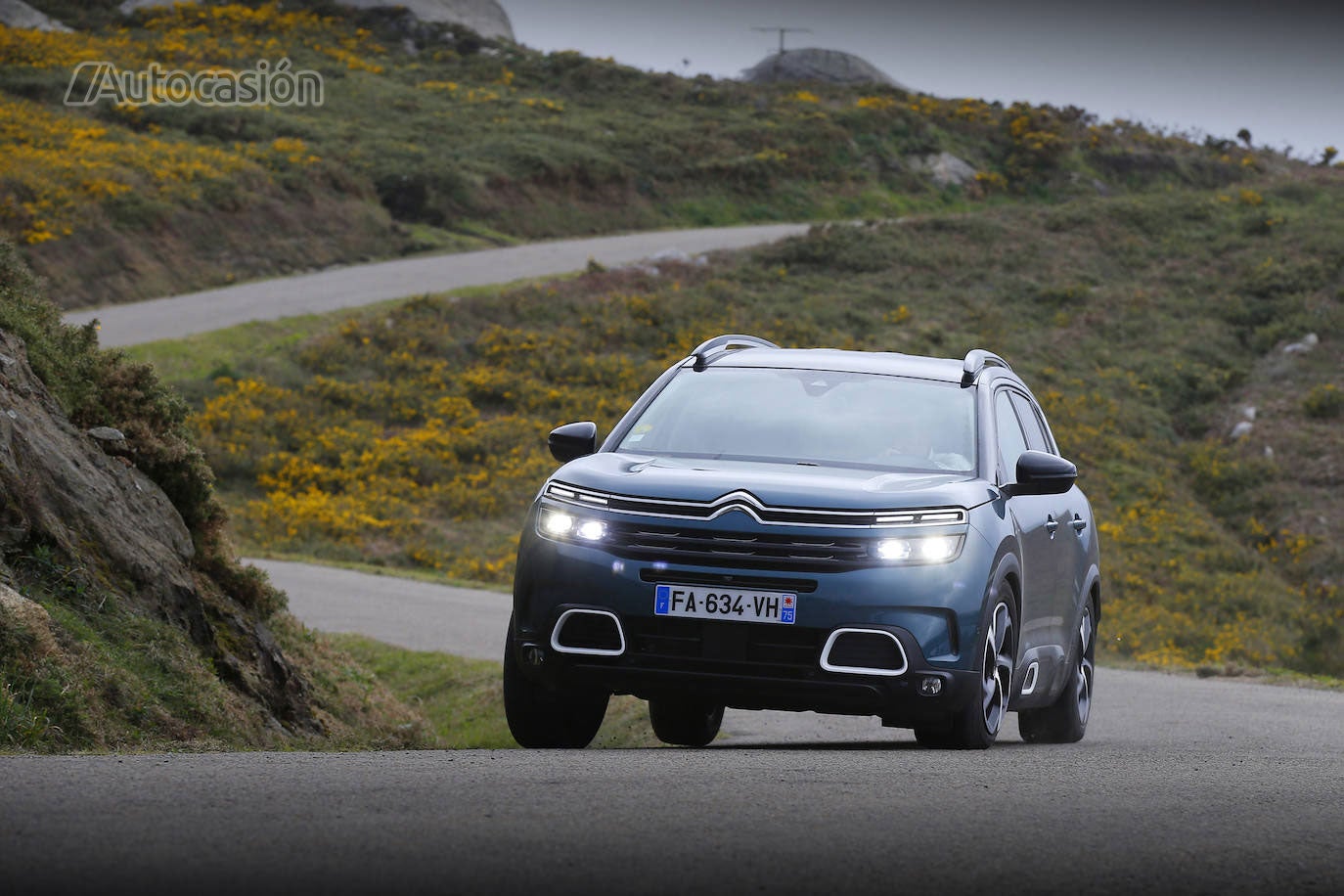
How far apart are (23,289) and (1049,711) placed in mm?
7256

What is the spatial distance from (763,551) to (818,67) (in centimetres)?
9382

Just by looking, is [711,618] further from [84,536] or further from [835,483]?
[84,536]

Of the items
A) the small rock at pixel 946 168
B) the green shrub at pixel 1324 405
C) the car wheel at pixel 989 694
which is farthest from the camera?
the small rock at pixel 946 168

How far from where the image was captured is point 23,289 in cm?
1139

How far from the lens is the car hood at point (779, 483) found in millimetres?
7195

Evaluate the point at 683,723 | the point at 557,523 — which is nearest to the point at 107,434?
the point at 683,723

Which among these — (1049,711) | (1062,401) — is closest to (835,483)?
(1049,711)

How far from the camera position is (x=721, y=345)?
30.2 ft

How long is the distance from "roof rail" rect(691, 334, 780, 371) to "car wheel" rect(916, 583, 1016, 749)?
1998 mm

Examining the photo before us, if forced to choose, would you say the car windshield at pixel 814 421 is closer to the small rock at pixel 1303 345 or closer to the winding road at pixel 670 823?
the winding road at pixel 670 823

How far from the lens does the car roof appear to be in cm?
876

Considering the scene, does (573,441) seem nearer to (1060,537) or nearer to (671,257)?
(1060,537)

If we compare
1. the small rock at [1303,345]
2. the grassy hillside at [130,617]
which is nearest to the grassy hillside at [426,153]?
the small rock at [1303,345]

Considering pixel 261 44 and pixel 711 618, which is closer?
pixel 711 618
